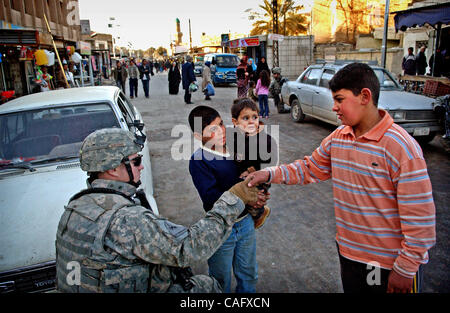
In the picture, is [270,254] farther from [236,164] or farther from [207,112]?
[207,112]

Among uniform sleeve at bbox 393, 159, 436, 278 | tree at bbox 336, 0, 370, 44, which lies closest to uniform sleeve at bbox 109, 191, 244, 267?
uniform sleeve at bbox 393, 159, 436, 278

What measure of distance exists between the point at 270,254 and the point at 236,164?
180 cm

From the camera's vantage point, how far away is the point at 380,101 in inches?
285

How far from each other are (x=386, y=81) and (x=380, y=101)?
1.59 metres

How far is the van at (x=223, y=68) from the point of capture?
73.4 feet

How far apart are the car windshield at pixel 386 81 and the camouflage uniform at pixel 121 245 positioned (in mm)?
8106

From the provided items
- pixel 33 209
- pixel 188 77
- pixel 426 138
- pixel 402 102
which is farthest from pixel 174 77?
pixel 33 209

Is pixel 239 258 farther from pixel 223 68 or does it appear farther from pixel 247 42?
pixel 247 42

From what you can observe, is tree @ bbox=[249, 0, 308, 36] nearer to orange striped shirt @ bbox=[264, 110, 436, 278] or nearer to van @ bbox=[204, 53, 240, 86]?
van @ bbox=[204, 53, 240, 86]

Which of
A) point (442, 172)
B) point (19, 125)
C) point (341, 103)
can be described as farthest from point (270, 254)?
point (442, 172)

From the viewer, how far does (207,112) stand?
2180 millimetres

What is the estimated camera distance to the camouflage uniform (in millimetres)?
1453

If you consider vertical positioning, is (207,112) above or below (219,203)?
above
